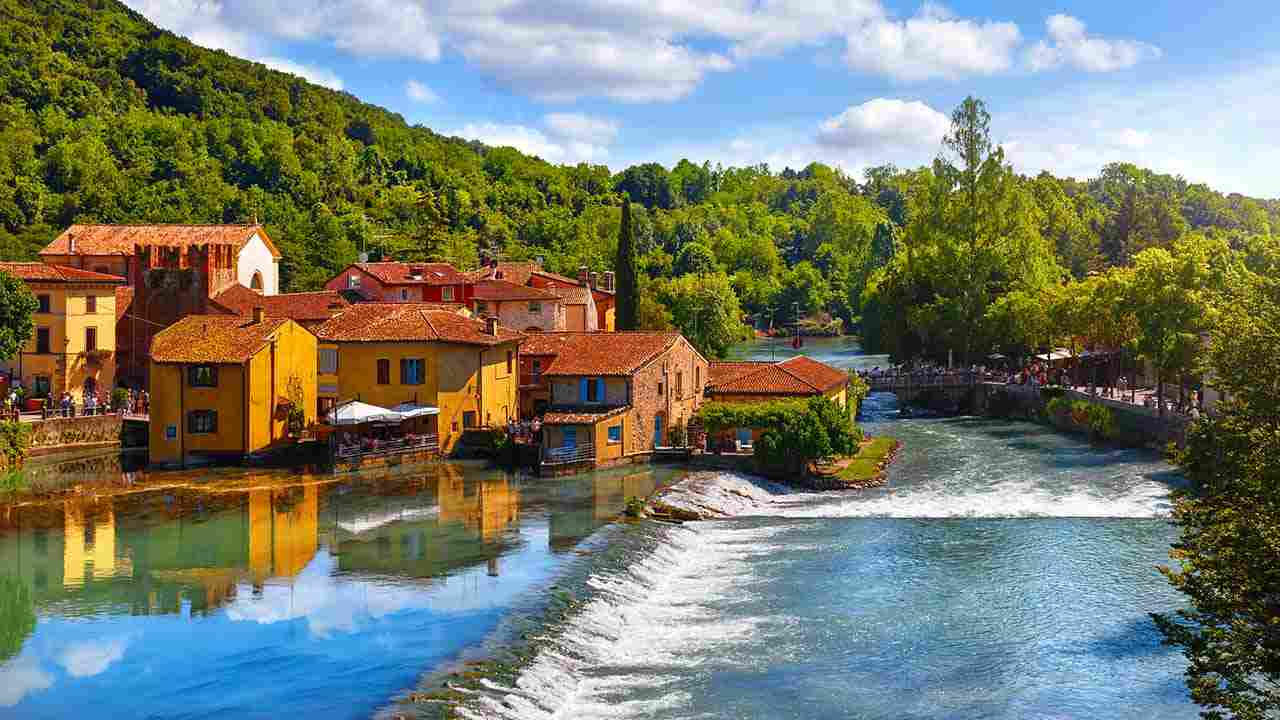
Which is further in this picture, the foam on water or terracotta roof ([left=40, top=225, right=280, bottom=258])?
terracotta roof ([left=40, top=225, right=280, bottom=258])

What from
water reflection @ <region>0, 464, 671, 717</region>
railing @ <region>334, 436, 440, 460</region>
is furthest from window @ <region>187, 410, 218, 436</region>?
railing @ <region>334, 436, 440, 460</region>

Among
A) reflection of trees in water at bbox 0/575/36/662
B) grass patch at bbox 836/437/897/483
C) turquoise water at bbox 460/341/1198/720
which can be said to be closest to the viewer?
turquoise water at bbox 460/341/1198/720

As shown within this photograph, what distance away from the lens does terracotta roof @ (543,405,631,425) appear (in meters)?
55.6

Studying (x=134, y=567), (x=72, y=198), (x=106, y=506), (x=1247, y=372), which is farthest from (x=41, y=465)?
(x=72, y=198)

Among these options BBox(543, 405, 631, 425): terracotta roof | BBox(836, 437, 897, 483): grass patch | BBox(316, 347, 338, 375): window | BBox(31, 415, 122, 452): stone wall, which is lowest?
BBox(836, 437, 897, 483): grass patch

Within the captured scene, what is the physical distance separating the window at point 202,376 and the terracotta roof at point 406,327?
562 centimetres

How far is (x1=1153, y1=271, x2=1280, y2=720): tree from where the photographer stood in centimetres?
1938

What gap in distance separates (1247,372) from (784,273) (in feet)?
532

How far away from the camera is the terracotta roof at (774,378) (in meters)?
60.4

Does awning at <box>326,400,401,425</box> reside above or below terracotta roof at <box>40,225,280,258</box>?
below

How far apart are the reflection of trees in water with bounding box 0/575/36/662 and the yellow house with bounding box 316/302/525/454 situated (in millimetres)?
23561

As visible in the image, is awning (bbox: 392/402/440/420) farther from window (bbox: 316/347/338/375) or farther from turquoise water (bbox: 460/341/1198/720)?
turquoise water (bbox: 460/341/1198/720)

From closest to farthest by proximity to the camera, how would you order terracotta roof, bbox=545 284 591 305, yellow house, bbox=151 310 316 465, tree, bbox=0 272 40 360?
yellow house, bbox=151 310 316 465, tree, bbox=0 272 40 360, terracotta roof, bbox=545 284 591 305

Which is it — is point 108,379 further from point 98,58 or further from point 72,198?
point 98,58
